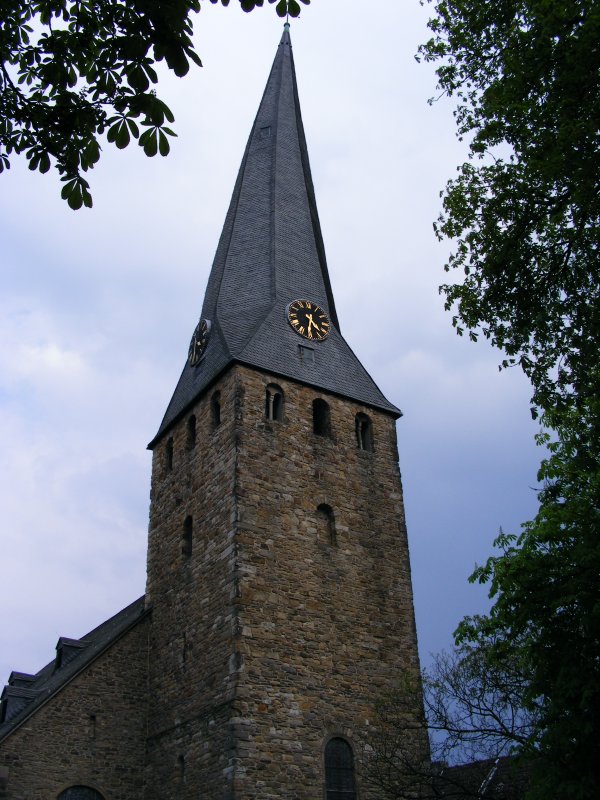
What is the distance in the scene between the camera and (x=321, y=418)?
21.2 metres

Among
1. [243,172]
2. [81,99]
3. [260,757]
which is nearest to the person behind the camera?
[81,99]

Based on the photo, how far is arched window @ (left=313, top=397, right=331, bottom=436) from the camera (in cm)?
2083

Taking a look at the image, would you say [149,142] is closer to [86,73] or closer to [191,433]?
[86,73]

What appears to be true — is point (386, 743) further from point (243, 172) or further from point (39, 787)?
point (243, 172)

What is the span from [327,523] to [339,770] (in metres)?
5.40

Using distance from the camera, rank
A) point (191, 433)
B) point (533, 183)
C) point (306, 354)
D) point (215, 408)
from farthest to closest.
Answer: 1. point (306, 354)
2. point (191, 433)
3. point (215, 408)
4. point (533, 183)

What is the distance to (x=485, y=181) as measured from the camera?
978 cm

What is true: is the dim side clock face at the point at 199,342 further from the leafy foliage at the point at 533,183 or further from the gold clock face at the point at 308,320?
the leafy foliage at the point at 533,183

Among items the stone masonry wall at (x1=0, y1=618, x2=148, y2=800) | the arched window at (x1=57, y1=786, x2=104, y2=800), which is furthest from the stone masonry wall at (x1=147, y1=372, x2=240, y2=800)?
the arched window at (x1=57, y1=786, x2=104, y2=800)

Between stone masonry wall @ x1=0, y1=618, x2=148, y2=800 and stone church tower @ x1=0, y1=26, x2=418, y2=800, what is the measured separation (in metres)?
0.03

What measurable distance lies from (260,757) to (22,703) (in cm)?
988

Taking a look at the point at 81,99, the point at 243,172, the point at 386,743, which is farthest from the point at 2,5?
the point at 243,172

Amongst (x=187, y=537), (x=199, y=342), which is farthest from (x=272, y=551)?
(x=199, y=342)

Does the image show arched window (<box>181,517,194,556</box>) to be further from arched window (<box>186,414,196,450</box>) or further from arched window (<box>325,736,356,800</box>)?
arched window (<box>325,736,356,800</box>)
